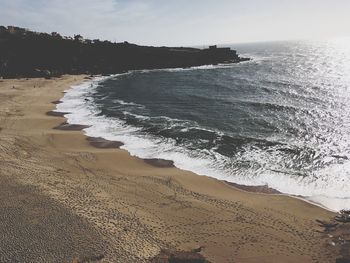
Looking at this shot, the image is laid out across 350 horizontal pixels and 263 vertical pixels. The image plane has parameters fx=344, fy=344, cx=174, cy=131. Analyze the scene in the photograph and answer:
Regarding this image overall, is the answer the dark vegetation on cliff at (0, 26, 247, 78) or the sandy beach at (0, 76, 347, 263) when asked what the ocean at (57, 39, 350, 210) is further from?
the dark vegetation on cliff at (0, 26, 247, 78)

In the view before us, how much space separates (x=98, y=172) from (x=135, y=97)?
29194mm

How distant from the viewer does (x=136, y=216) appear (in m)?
15.9

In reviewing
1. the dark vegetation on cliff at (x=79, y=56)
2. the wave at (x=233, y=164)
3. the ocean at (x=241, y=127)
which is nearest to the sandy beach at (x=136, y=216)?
the wave at (x=233, y=164)

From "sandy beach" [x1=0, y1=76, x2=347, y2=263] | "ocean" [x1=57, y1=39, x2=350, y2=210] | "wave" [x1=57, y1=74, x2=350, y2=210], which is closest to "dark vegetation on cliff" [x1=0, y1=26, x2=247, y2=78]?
"ocean" [x1=57, y1=39, x2=350, y2=210]

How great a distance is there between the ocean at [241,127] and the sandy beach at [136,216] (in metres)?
2.24

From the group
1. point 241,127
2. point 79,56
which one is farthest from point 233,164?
point 79,56

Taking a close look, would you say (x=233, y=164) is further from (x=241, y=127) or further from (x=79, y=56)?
(x=79, y=56)

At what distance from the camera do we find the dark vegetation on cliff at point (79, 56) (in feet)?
243

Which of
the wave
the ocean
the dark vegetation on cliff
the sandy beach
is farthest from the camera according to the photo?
the dark vegetation on cliff

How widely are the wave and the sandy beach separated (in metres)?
1.29

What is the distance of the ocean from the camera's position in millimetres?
21641

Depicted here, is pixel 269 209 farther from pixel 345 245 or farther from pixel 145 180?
pixel 145 180

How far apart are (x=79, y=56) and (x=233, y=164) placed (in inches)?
2822

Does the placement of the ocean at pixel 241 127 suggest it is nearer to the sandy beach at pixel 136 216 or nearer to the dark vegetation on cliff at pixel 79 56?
the sandy beach at pixel 136 216
